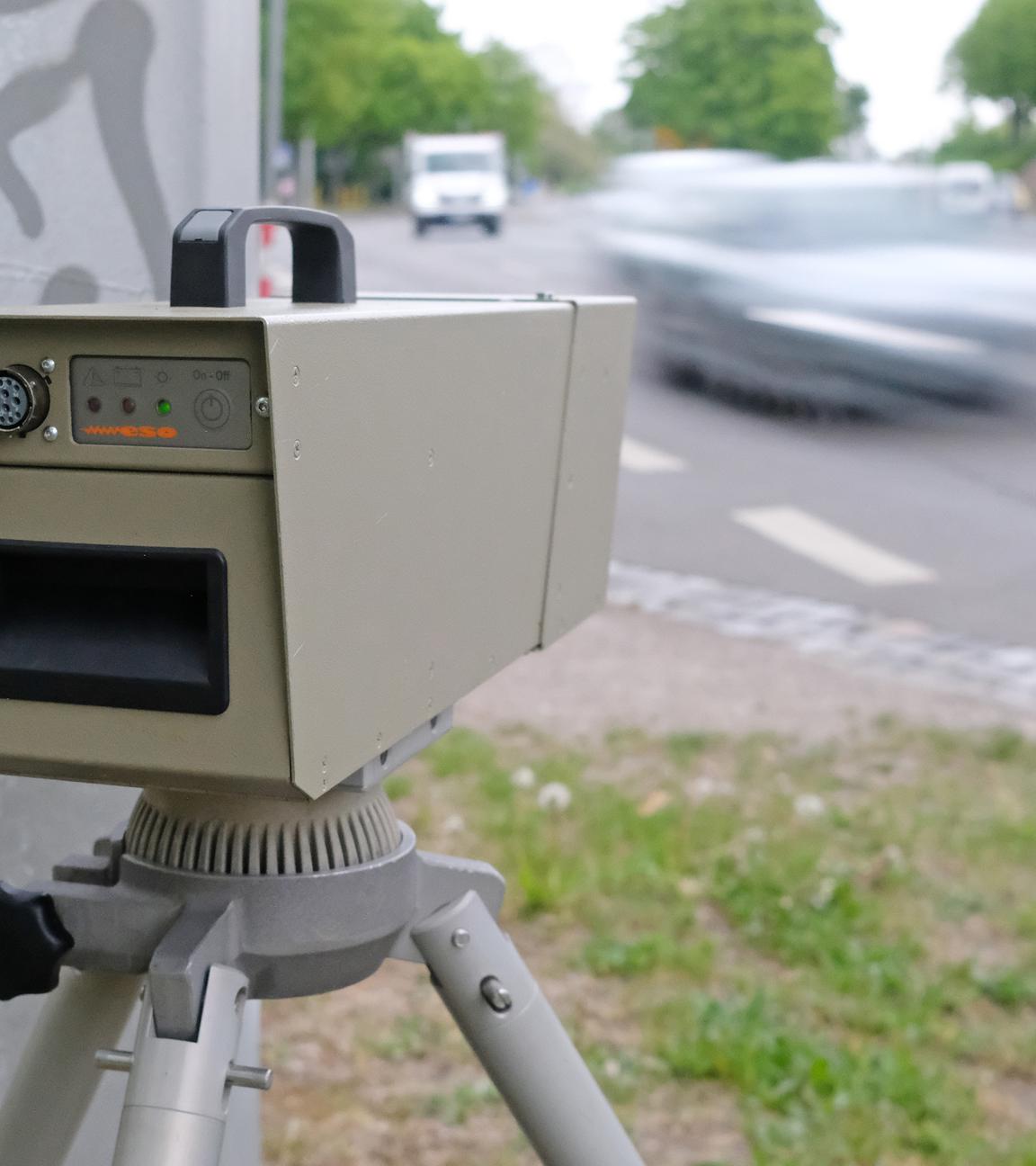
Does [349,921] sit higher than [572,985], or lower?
higher

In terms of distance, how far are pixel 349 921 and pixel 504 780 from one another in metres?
2.75

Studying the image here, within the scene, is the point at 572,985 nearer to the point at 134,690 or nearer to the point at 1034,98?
the point at 134,690

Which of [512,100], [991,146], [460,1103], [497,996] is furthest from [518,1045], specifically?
[512,100]

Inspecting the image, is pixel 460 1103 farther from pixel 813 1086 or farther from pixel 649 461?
pixel 649 461

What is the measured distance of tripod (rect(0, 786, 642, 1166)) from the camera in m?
0.98

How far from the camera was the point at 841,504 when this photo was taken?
8500 mm

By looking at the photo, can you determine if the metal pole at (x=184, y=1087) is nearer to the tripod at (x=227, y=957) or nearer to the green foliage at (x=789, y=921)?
the tripod at (x=227, y=957)

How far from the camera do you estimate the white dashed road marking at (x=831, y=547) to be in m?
6.89

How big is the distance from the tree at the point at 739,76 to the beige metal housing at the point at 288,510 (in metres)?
34.5

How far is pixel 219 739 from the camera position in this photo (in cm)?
87

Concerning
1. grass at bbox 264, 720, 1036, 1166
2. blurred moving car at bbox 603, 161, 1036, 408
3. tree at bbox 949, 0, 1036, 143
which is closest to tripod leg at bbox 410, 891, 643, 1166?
grass at bbox 264, 720, 1036, 1166

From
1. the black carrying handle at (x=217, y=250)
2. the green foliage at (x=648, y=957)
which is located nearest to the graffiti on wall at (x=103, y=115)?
the black carrying handle at (x=217, y=250)

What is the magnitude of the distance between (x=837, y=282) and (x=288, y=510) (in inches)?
369

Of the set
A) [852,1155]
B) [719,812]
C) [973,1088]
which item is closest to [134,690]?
[852,1155]
